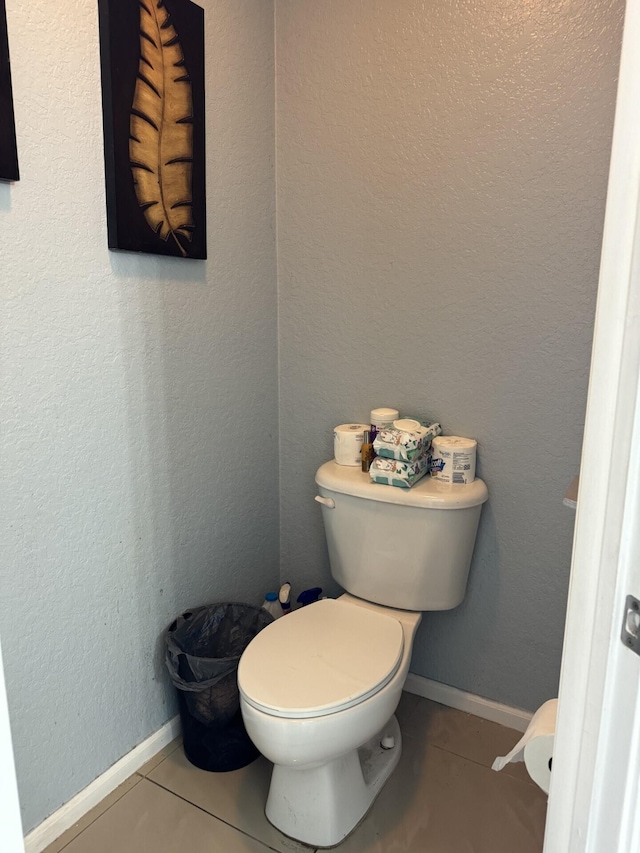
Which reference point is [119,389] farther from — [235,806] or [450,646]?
[450,646]

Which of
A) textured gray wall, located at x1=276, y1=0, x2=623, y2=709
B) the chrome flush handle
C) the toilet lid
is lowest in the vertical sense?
the toilet lid

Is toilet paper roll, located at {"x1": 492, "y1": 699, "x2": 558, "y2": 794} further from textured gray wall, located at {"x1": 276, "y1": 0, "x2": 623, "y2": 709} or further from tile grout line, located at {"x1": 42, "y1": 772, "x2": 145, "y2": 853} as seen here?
tile grout line, located at {"x1": 42, "y1": 772, "x2": 145, "y2": 853}

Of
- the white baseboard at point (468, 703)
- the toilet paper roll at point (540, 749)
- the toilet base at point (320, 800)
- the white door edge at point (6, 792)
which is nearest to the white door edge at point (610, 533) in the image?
the toilet paper roll at point (540, 749)

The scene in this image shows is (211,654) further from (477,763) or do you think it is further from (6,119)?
(6,119)

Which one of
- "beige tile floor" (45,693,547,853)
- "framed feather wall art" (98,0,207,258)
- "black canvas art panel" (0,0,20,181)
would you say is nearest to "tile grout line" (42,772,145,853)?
"beige tile floor" (45,693,547,853)

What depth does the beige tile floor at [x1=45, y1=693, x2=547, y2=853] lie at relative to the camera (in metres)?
1.39

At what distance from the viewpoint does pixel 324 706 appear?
1.24m

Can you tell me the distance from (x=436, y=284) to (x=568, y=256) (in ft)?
1.09

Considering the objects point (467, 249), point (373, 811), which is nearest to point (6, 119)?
point (467, 249)

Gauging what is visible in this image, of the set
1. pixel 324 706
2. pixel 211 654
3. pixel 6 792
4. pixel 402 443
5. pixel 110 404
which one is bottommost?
pixel 211 654

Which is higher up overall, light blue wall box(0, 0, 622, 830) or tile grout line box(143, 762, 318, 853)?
light blue wall box(0, 0, 622, 830)

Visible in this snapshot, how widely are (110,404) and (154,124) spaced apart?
0.64m

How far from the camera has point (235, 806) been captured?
4.91ft

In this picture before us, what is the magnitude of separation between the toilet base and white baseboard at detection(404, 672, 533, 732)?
45 centimetres
